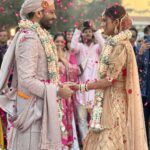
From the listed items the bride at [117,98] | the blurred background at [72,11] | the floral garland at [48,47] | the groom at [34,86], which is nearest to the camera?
the groom at [34,86]

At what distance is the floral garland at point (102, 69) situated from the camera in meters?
6.85

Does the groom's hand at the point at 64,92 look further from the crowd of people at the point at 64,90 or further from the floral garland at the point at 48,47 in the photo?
the floral garland at the point at 48,47

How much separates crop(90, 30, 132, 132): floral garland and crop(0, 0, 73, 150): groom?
97 cm

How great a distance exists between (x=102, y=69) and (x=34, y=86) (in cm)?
143

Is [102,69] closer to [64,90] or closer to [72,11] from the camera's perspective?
[64,90]

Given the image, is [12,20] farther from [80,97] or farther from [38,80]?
[38,80]

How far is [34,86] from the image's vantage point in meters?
5.70

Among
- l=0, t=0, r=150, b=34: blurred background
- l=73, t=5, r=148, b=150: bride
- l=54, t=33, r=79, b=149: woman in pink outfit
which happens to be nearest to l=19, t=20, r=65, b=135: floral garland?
l=73, t=5, r=148, b=150: bride

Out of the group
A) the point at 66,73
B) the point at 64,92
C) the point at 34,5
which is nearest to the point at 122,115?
the point at 64,92

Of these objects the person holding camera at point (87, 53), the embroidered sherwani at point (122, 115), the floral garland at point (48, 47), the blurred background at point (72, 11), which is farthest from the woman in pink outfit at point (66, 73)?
the floral garland at point (48, 47)

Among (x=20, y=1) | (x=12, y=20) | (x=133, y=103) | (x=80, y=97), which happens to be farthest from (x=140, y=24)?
(x=133, y=103)

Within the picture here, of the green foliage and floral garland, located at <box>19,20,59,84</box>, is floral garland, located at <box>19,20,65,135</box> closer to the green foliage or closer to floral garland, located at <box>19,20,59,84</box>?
floral garland, located at <box>19,20,59,84</box>

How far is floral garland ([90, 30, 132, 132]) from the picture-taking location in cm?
685

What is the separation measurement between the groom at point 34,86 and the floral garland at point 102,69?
969 mm
